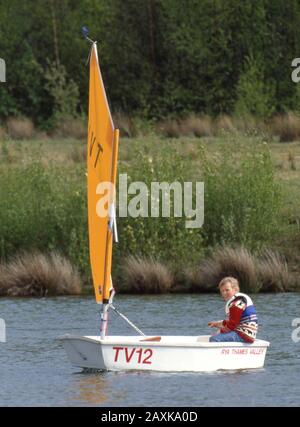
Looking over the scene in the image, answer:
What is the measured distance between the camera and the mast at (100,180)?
22906mm

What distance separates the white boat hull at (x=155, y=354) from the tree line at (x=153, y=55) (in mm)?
25161

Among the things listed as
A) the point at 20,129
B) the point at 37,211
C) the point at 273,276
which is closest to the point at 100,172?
the point at 273,276

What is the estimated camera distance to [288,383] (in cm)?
2202

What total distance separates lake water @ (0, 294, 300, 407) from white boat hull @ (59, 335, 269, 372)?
5.2 inches

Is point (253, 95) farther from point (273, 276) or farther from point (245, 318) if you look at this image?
point (245, 318)

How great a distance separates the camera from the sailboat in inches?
875

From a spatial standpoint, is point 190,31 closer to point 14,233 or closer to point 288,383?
point 14,233

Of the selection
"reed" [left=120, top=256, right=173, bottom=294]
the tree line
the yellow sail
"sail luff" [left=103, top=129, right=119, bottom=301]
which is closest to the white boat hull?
"sail luff" [left=103, top=129, right=119, bottom=301]

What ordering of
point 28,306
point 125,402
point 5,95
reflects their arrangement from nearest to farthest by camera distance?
point 125,402 → point 28,306 → point 5,95

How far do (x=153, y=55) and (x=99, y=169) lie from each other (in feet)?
98.1

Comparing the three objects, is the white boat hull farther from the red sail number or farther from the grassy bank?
the grassy bank

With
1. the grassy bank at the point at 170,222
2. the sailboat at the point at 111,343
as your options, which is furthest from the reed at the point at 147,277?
the sailboat at the point at 111,343

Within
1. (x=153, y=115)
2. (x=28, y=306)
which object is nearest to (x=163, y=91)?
(x=153, y=115)

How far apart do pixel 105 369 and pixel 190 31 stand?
29755mm
